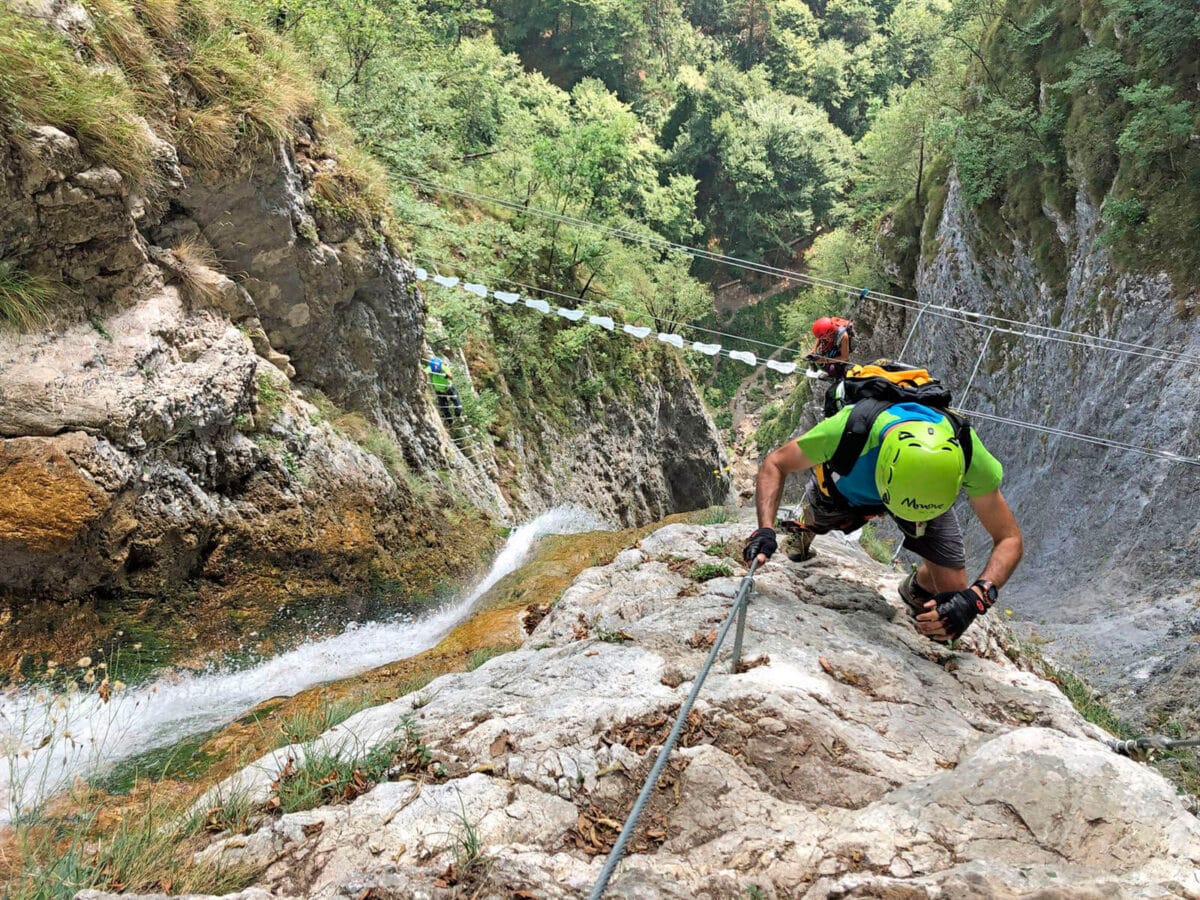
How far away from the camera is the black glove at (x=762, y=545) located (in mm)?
3691

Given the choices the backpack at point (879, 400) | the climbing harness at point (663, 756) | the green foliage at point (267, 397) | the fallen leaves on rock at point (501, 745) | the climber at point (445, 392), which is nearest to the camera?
the climbing harness at point (663, 756)

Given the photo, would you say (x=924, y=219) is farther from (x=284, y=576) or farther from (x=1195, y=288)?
(x=284, y=576)

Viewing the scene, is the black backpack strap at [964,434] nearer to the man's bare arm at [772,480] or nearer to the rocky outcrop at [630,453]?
the man's bare arm at [772,480]

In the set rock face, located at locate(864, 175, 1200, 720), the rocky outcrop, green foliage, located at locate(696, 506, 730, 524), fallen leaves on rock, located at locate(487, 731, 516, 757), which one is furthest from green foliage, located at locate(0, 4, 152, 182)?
rock face, located at locate(864, 175, 1200, 720)

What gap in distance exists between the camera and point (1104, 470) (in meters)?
8.97

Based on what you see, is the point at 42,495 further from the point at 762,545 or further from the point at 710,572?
the point at 762,545

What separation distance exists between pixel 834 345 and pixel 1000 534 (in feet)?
7.05

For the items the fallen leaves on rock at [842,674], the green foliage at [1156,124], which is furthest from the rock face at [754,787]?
the green foliage at [1156,124]

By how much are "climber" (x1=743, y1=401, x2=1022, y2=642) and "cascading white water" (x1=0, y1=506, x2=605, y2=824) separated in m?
3.52

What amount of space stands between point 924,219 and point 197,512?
21362 millimetres

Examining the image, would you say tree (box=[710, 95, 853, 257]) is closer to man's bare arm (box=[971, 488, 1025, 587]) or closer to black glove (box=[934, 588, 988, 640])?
man's bare arm (box=[971, 488, 1025, 587])

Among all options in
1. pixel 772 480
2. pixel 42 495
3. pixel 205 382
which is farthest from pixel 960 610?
pixel 205 382

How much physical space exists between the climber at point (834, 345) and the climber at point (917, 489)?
1.43 m

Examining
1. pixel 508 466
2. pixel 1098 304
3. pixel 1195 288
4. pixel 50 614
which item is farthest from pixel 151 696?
pixel 1098 304
